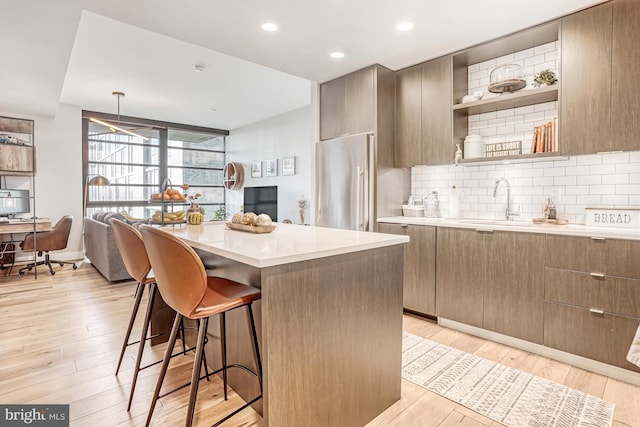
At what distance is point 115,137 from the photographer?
23.0 ft

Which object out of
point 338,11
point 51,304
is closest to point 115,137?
point 51,304

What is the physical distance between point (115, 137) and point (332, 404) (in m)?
7.38

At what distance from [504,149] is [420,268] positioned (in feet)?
4.41

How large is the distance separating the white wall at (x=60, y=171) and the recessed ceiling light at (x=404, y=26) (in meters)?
6.32

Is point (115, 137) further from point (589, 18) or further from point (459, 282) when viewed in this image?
point (589, 18)

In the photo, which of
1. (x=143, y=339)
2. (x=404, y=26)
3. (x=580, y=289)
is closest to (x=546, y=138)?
(x=580, y=289)

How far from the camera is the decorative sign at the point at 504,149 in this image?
3025mm

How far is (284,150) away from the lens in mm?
6863

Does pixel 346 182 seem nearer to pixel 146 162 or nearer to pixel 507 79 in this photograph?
pixel 507 79

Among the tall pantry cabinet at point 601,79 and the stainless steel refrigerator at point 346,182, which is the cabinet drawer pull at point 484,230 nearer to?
the tall pantry cabinet at point 601,79

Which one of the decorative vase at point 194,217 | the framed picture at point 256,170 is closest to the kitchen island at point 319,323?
the decorative vase at point 194,217

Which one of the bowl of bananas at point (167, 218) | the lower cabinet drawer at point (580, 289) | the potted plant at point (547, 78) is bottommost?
the lower cabinet drawer at point (580, 289)

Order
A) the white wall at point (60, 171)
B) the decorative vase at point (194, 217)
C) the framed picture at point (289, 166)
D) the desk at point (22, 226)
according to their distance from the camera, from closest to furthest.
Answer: the decorative vase at point (194, 217) → the desk at point (22, 226) → the white wall at point (60, 171) → the framed picture at point (289, 166)

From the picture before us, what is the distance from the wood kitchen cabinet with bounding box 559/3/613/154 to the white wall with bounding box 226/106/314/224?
372cm
